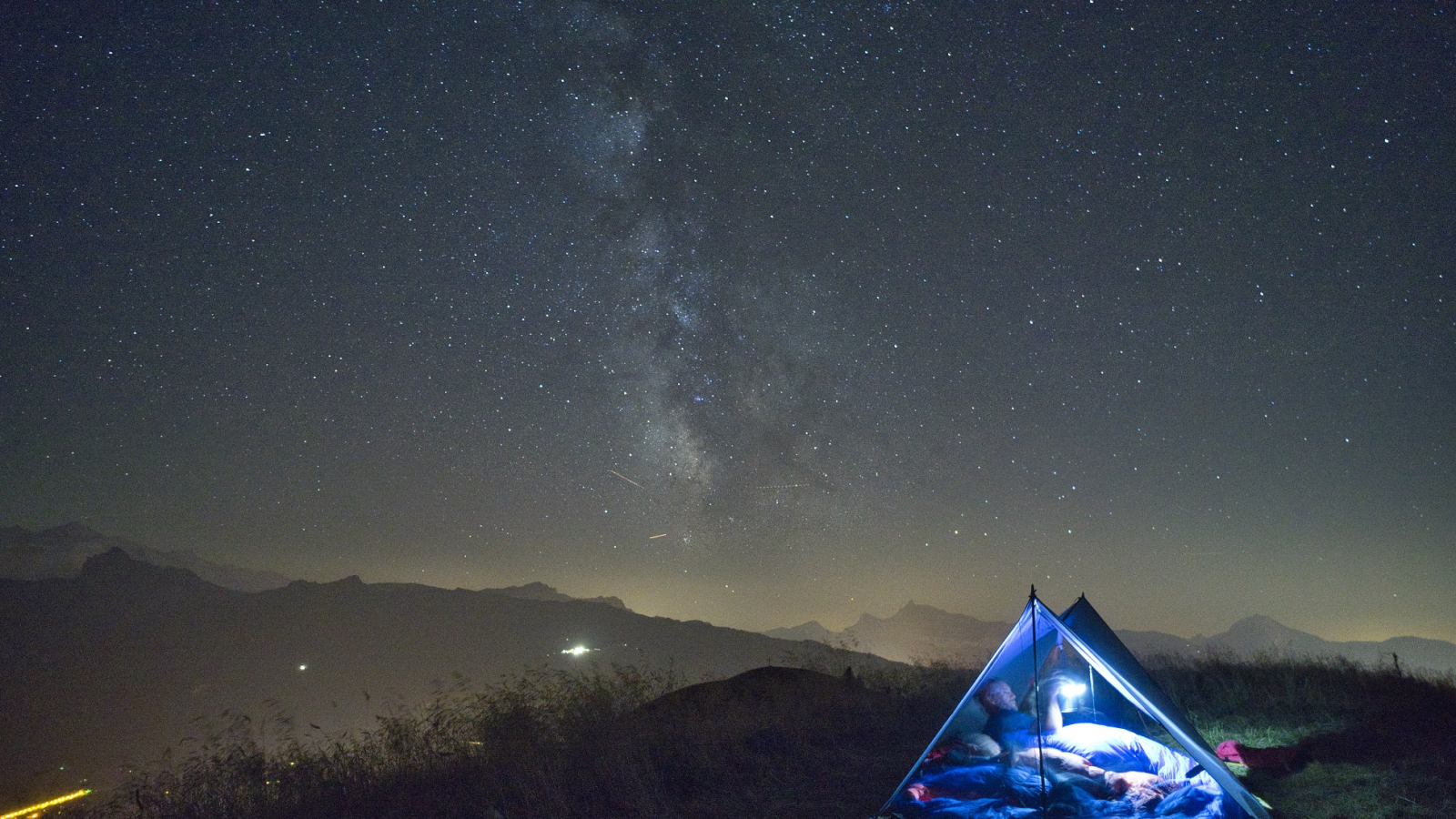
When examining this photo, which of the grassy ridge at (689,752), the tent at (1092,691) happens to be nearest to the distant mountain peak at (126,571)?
the grassy ridge at (689,752)

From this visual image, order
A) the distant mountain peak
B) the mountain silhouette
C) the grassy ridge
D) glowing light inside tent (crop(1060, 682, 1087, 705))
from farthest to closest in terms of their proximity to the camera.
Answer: the distant mountain peak
the mountain silhouette
glowing light inside tent (crop(1060, 682, 1087, 705))
the grassy ridge

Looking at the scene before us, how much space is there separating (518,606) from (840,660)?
148797 mm

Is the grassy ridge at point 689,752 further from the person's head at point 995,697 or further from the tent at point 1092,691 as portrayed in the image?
the person's head at point 995,697

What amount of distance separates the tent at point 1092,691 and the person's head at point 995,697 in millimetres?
68

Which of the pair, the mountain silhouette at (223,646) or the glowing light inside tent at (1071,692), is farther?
the mountain silhouette at (223,646)

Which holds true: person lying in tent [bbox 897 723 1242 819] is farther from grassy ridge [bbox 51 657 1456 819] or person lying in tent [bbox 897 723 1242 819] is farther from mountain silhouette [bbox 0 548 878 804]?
mountain silhouette [bbox 0 548 878 804]

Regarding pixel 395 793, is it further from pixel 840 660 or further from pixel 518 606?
pixel 518 606

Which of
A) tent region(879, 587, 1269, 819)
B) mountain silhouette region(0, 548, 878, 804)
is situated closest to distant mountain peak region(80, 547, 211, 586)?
mountain silhouette region(0, 548, 878, 804)

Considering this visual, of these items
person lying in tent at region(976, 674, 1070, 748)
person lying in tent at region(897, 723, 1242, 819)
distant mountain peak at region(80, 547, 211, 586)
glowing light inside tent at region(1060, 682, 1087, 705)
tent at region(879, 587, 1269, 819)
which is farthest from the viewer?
distant mountain peak at region(80, 547, 211, 586)

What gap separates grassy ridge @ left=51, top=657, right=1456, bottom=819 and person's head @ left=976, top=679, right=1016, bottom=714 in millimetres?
1030

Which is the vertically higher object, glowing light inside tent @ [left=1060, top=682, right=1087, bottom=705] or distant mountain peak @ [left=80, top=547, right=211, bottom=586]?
distant mountain peak @ [left=80, top=547, right=211, bottom=586]

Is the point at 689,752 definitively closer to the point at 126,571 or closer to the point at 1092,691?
the point at 1092,691

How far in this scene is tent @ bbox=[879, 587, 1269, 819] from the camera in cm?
513

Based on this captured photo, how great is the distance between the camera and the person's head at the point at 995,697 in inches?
255
